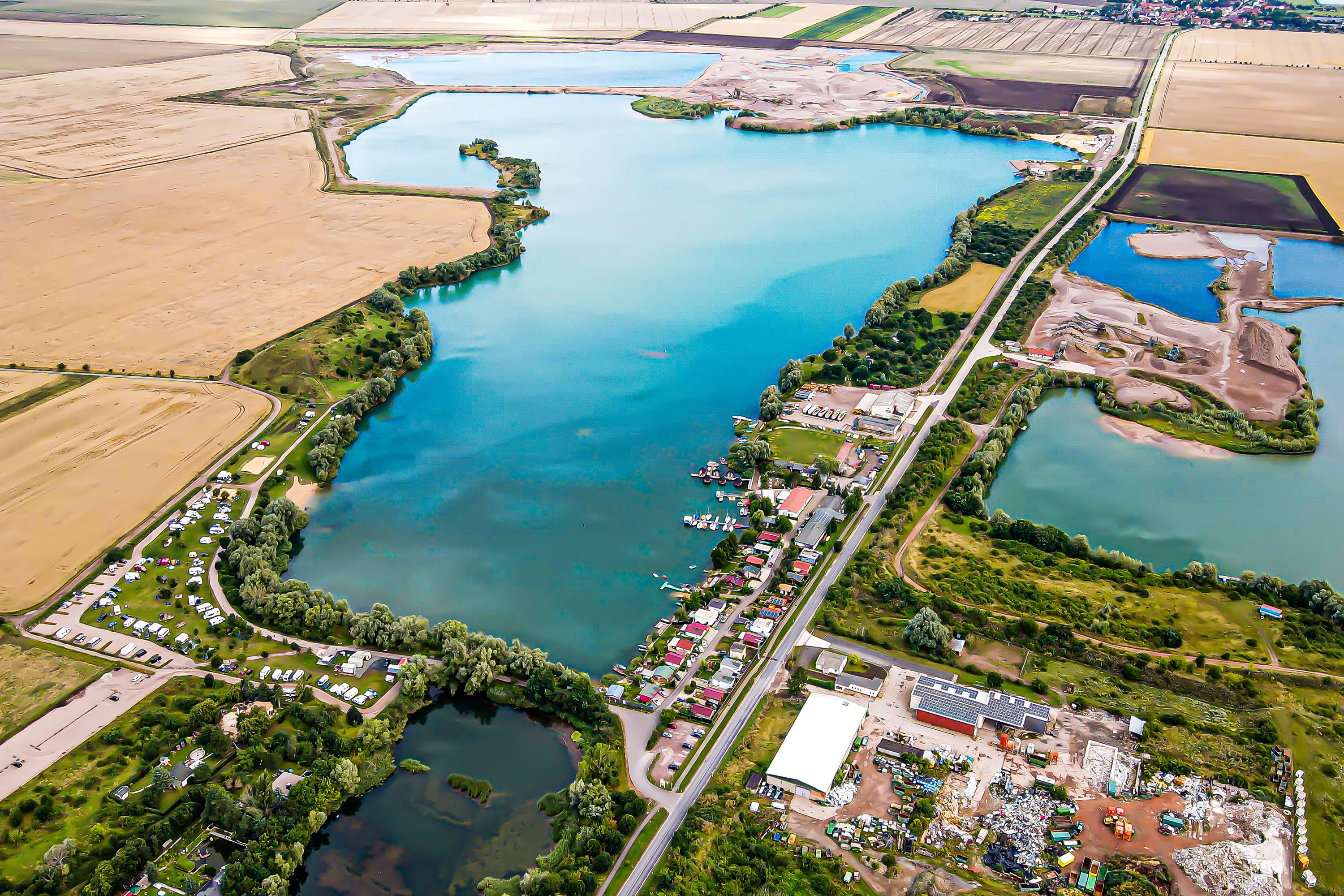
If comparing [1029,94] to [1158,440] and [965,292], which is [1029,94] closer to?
[965,292]

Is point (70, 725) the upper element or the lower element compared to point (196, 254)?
lower

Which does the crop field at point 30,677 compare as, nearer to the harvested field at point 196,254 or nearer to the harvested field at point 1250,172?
the harvested field at point 196,254

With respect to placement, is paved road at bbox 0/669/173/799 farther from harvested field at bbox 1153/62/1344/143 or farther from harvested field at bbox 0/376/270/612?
harvested field at bbox 1153/62/1344/143

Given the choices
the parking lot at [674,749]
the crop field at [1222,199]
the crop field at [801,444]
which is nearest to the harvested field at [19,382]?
the crop field at [801,444]

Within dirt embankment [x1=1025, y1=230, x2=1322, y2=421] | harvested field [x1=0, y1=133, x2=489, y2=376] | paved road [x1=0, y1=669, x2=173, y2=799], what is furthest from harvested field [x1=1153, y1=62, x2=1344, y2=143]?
paved road [x1=0, y1=669, x2=173, y2=799]

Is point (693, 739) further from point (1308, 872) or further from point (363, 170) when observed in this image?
point (363, 170)

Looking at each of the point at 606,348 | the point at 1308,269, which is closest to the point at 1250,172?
the point at 1308,269

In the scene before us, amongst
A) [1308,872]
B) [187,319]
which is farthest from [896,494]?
[187,319]
